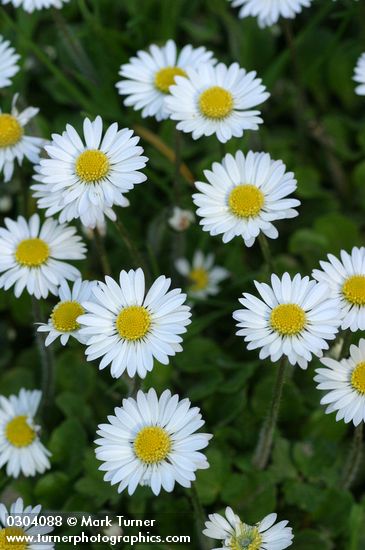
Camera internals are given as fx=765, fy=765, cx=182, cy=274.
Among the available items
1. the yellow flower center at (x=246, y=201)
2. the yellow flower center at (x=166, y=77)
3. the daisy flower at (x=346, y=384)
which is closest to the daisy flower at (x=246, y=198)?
the yellow flower center at (x=246, y=201)

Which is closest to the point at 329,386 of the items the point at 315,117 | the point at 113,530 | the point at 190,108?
the point at 113,530

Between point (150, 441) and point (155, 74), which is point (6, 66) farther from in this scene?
point (150, 441)

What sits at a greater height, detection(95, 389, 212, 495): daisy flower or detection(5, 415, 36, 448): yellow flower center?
detection(5, 415, 36, 448): yellow flower center

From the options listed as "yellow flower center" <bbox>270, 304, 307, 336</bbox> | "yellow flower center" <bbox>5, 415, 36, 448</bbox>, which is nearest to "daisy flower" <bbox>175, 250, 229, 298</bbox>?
"yellow flower center" <bbox>5, 415, 36, 448</bbox>

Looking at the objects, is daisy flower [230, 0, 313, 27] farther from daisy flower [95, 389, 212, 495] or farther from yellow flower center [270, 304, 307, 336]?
daisy flower [95, 389, 212, 495]

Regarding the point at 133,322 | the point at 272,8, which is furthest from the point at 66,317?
the point at 272,8

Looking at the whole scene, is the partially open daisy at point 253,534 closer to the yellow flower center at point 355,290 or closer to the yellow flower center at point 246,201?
the yellow flower center at point 355,290
